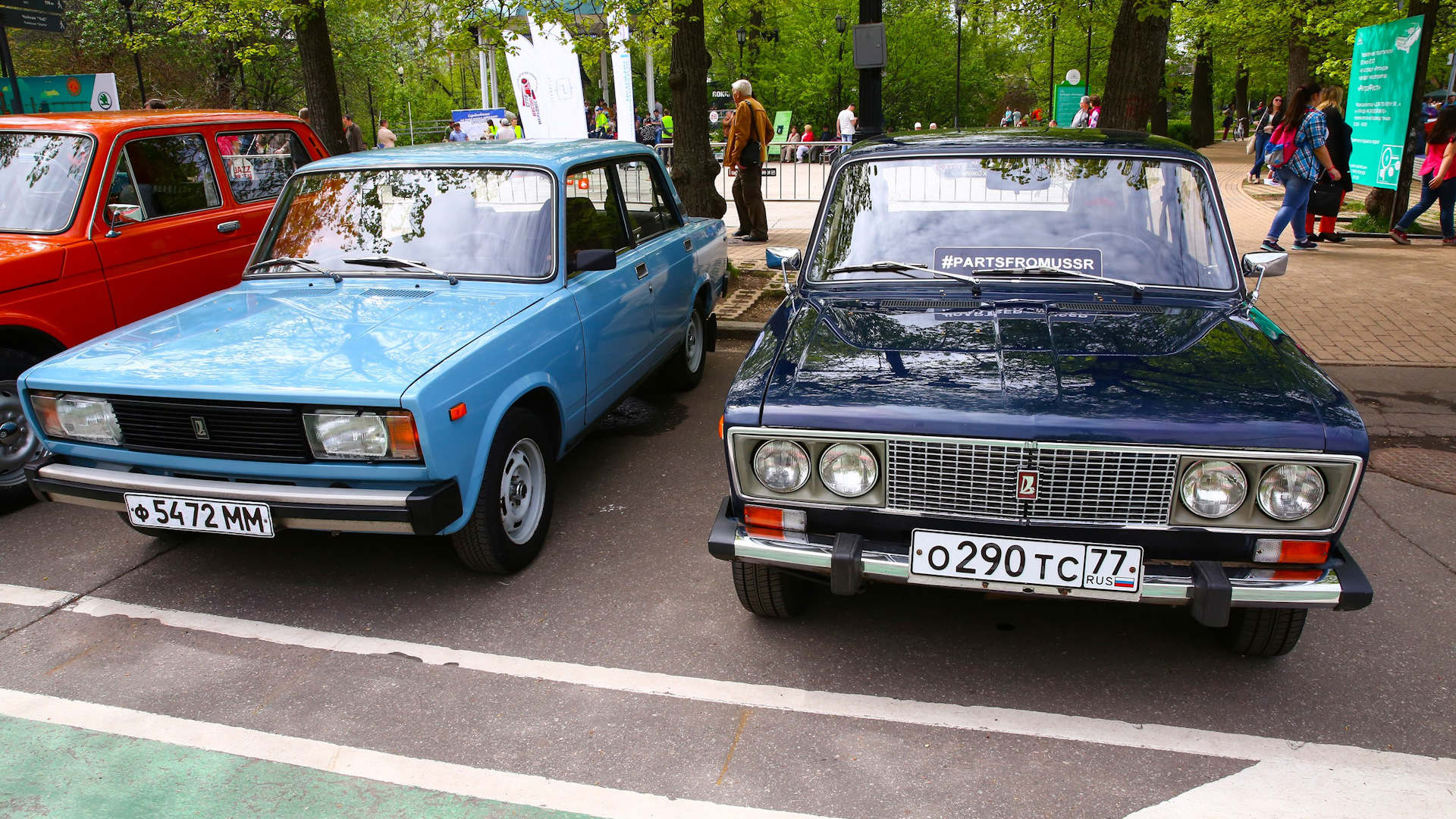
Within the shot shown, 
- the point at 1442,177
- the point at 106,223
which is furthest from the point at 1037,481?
the point at 1442,177

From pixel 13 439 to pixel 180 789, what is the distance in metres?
3.23

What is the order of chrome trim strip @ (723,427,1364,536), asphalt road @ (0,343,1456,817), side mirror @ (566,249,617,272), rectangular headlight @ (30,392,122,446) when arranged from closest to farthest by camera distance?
1. chrome trim strip @ (723,427,1364,536)
2. asphalt road @ (0,343,1456,817)
3. rectangular headlight @ (30,392,122,446)
4. side mirror @ (566,249,617,272)

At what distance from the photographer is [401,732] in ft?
10.4

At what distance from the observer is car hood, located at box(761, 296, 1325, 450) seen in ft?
9.30

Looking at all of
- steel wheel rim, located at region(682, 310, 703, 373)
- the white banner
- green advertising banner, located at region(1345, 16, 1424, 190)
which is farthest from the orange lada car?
the white banner

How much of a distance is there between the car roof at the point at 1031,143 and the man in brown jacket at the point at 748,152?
6.96 meters

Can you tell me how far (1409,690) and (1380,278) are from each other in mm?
7992

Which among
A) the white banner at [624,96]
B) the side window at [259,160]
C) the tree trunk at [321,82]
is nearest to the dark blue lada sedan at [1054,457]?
the side window at [259,160]

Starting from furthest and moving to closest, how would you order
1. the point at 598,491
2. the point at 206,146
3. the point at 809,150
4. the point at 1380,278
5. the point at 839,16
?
the point at 839,16, the point at 809,150, the point at 1380,278, the point at 206,146, the point at 598,491

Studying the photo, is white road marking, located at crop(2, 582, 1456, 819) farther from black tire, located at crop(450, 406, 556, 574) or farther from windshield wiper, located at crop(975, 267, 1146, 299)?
windshield wiper, located at crop(975, 267, 1146, 299)

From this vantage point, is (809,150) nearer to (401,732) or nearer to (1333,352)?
(1333,352)

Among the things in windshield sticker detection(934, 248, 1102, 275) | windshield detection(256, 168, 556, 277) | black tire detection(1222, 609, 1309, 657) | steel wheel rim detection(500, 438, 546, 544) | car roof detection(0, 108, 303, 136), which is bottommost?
black tire detection(1222, 609, 1309, 657)

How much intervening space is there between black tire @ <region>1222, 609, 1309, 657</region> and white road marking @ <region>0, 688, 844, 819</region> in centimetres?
171

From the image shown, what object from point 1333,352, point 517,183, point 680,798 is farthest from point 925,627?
point 1333,352
